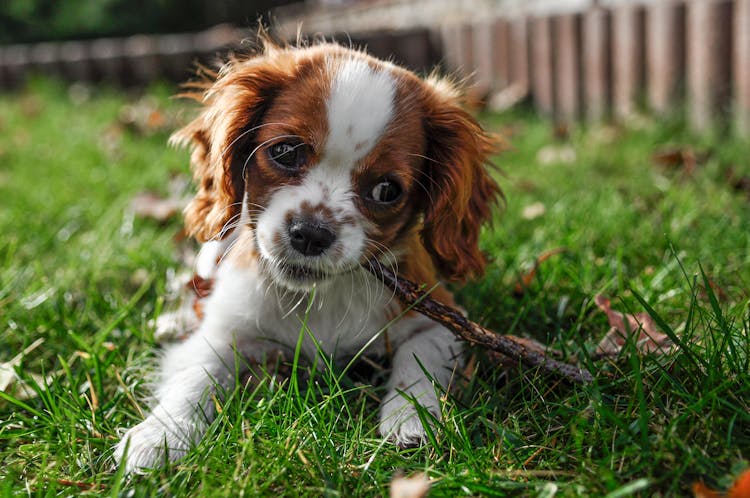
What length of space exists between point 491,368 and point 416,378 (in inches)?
9.4

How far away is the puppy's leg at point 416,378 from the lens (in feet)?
6.50

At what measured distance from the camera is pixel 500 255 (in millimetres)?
3211

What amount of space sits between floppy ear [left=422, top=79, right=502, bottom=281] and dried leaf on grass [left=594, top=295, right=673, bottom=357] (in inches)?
18.0

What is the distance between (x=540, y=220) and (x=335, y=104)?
189 centimetres

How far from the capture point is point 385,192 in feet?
7.48

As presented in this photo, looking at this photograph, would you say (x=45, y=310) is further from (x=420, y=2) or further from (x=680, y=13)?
(x=420, y=2)

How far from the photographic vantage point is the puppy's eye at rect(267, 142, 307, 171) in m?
2.21

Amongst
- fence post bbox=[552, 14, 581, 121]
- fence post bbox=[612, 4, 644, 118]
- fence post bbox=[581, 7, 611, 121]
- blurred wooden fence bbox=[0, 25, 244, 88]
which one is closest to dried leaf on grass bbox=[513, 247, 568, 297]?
fence post bbox=[612, 4, 644, 118]

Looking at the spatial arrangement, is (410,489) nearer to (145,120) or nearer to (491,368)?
(491,368)

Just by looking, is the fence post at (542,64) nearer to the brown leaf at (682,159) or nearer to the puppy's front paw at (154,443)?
the brown leaf at (682,159)

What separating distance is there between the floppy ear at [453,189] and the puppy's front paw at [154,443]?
993mm

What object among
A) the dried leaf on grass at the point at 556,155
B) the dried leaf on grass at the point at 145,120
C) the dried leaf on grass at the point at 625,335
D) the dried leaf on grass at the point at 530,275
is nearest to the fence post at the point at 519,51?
the dried leaf on grass at the point at 556,155

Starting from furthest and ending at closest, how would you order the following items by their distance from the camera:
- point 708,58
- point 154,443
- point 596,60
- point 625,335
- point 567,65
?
point 567,65
point 596,60
point 708,58
point 625,335
point 154,443

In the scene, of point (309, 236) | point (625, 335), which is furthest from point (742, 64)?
point (309, 236)
